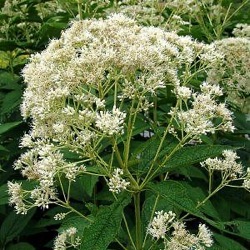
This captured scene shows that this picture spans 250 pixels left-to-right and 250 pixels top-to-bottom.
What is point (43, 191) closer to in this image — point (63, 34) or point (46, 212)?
point (63, 34)

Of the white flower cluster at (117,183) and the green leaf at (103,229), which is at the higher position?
the white flower cluster at (117,183)

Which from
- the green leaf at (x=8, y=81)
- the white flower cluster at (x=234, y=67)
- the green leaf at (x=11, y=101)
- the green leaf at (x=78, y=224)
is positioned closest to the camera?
the green leaf at (x=78, y=224)

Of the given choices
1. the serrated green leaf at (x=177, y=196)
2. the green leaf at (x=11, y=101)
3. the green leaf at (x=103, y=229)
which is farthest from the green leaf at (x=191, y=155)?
the green leaf at (x=11, y=101)

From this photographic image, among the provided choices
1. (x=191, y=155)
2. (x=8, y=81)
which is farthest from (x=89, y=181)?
(x=8, y=81)

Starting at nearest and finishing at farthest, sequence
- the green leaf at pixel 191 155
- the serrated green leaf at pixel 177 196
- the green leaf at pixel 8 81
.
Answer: the serrated green leaf at pixel 177 196 < the green leaf at pixel 191 155 < the green leaf at pixel 8 81

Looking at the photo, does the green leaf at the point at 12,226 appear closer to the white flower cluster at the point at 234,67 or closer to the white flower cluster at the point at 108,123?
the white flower cluster at the point at 108,123

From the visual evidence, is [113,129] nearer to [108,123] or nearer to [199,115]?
[108,123]
